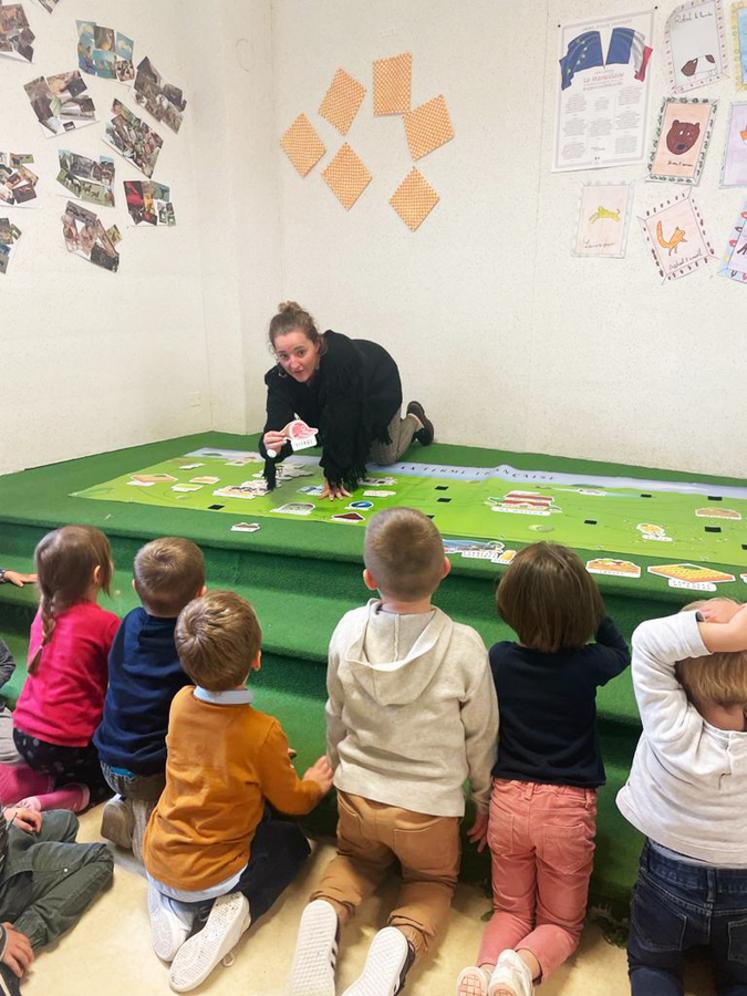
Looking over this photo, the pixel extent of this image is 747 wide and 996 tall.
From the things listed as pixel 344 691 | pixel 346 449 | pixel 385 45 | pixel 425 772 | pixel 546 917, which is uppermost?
pixel 385 45

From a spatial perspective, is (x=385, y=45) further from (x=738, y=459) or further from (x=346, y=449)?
(x=738, y=459)

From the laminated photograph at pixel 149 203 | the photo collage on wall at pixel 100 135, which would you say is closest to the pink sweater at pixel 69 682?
the photo collage on wall at pixel 100 135

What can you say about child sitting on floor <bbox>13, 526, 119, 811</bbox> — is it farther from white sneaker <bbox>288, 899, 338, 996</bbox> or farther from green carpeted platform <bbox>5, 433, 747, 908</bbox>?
white sneaker <bbox>288, 899, 338, 996</bbox>

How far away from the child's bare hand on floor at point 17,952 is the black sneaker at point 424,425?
2.93 m

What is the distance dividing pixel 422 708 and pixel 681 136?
9.76 feet

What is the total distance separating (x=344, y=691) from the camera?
1.44 metres

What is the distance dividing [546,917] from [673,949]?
0.78 ft

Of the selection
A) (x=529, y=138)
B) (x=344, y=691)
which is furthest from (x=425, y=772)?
(x=529, y=138)

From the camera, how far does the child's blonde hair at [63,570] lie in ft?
5.62

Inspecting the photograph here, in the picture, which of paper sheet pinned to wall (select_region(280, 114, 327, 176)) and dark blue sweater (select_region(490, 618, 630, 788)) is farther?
paper sheet pinned to wall (select_region(280, 114, 327, 176))

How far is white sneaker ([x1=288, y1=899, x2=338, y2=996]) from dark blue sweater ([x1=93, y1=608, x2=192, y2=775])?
0.47 m

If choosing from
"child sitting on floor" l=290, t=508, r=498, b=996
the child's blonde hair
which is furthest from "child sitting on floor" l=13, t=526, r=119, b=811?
"child sitting on floor" l=290, t=508, r=498, b=996

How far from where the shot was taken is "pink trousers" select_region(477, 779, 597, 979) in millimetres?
1310

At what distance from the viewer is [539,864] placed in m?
1.35
